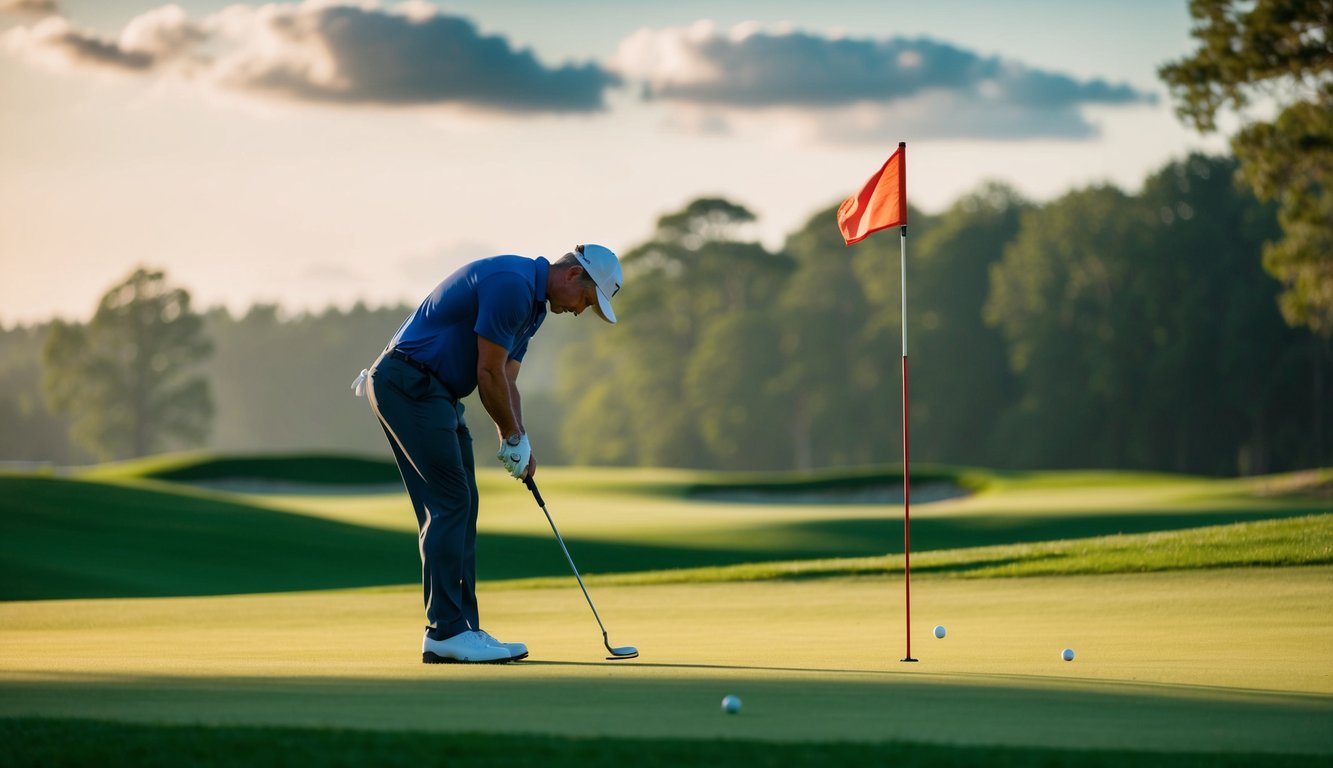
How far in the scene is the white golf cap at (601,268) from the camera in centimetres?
772

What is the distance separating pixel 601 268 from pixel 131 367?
76606 millimetres

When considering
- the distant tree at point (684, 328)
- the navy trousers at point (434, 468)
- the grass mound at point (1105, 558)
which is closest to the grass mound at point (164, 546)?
the grass mound at point (1105, 558)

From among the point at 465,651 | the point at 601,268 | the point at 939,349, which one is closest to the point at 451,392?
the point at 601,268

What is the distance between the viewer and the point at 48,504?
2208 centimetres

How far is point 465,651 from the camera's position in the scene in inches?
297

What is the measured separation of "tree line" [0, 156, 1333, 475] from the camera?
194ft

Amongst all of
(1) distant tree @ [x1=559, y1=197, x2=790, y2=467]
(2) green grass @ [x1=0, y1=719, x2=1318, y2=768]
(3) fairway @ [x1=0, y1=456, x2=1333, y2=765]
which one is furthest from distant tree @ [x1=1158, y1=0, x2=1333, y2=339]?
(1) distant tree @ [x1=559, y1=197, x2=790, y2=467]

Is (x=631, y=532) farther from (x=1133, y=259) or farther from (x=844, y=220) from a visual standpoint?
(x=1133, y=259)

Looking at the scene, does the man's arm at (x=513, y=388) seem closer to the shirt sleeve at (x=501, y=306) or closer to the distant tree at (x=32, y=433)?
the shirt sleeve at (x=501, y=306)

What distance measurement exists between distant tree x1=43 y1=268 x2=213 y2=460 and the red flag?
73410 mm

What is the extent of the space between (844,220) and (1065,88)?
70.3 m

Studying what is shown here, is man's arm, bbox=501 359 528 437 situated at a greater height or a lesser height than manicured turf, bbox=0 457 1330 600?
greater

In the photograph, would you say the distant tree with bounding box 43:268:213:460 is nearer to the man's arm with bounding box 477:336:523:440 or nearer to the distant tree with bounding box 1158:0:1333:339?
the distant tree with bounding box 1158:0:1333:339

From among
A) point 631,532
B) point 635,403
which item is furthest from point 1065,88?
point 631,532
